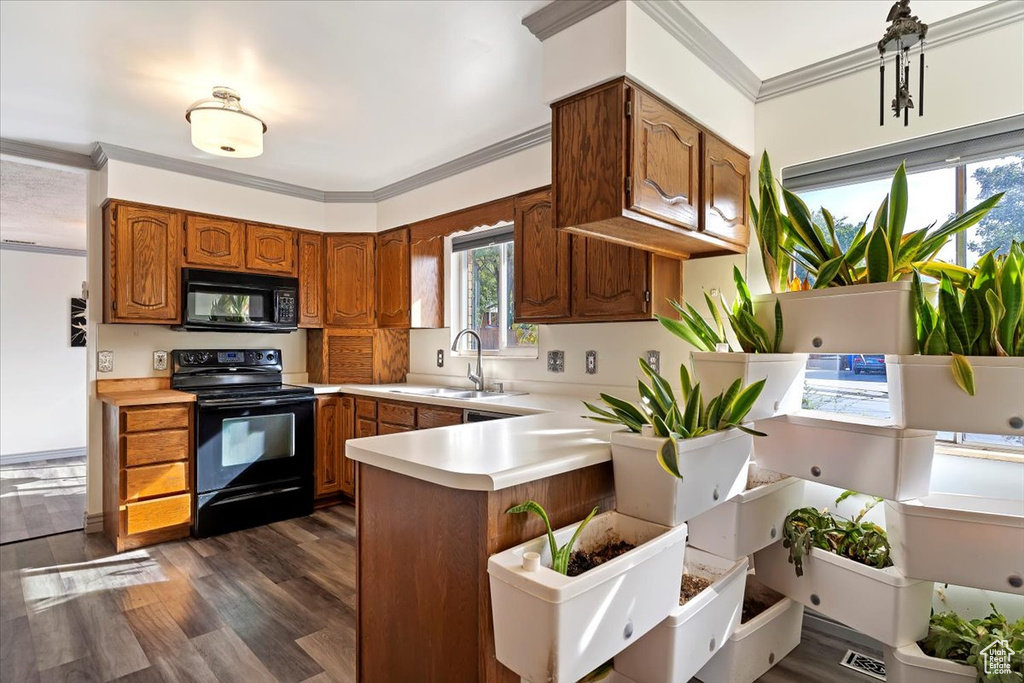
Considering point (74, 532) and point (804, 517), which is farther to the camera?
point (74, 532)

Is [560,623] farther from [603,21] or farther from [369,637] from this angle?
[603,21]

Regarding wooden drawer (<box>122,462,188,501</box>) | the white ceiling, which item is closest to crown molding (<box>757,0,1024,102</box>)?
the white ceiling

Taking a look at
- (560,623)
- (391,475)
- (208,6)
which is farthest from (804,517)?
(208,6)

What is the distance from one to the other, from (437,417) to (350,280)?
67.2 inches

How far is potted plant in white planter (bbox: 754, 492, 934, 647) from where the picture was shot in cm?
162

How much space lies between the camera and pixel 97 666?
2.02 meters

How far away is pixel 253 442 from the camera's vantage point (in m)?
3.55

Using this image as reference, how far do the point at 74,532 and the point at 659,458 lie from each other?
4.05 m

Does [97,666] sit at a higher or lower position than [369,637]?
lower

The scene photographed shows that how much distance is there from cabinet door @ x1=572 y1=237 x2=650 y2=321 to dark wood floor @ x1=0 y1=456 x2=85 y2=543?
375 centimetres

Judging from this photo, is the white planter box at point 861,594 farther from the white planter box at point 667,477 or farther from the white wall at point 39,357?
the white wall at point 39,357

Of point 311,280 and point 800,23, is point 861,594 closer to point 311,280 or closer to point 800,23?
point 800,23

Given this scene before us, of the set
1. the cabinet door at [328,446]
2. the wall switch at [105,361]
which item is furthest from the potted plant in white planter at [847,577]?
the wall switch at [105,361]

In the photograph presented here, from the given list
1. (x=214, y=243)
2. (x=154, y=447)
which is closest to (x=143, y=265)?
(x=214, y=243)
